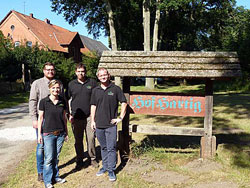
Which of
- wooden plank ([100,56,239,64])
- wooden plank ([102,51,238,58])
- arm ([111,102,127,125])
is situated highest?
A: wooden plank ([102,51,238,58])

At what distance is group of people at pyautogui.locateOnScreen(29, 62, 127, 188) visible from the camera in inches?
151

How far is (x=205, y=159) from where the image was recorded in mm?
4941

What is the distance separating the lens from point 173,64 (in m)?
4.62

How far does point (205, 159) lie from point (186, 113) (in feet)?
3.41

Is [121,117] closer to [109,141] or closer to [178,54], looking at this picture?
[109,141]

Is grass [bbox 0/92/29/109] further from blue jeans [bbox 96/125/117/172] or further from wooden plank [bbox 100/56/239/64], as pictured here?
blue jeans [bbox 96/125/117/172]

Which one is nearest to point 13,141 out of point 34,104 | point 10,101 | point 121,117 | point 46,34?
point 34,104

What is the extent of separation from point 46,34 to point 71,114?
3358 centimetres

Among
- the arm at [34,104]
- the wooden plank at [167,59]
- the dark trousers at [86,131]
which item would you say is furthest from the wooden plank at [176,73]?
the arm at [34,104]

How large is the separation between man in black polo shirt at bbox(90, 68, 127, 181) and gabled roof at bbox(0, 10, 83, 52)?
94.6 ft

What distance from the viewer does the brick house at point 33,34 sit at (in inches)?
1268

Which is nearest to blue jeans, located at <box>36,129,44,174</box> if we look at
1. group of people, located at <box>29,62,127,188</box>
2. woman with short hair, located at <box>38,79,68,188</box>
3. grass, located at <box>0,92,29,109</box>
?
group of people, located at <box>29,62,127,188</box>

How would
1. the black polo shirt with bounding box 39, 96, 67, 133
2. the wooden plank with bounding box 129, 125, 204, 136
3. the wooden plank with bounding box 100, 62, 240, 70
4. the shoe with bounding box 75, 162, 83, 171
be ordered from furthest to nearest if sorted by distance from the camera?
the wooden plank with bounding box 129, 125, 204, 136, the shoe with bounding box 75, 162, 83, 171, the wooden plank with bounding box 100, 62, 240, 70, the black polo shirt with bounding box 39, 96, 67, 133

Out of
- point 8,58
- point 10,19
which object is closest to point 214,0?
point 8,58
